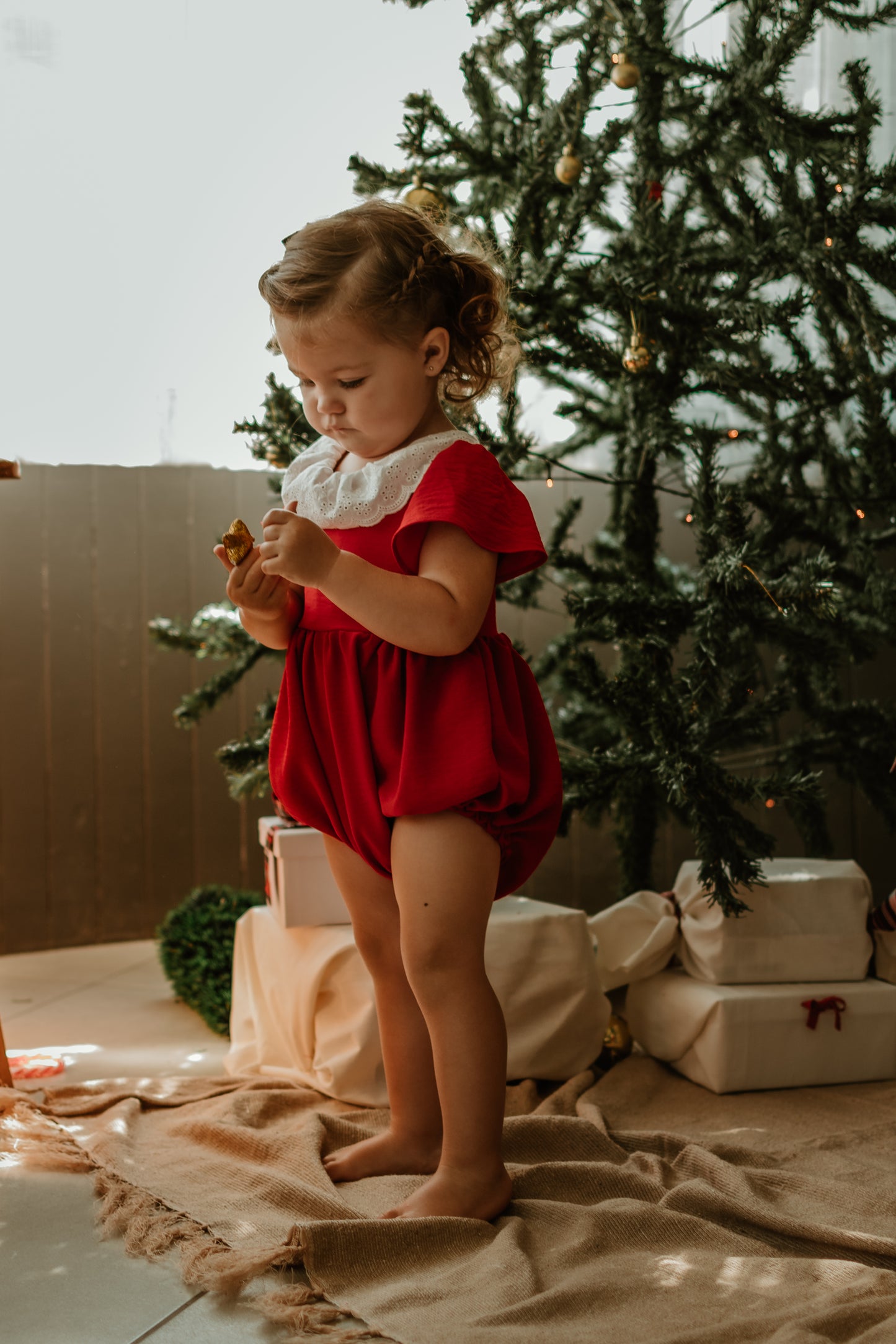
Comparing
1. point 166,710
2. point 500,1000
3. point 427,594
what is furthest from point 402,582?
point 166,710

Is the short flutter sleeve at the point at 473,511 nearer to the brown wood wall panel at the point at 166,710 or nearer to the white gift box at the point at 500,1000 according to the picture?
the white gift box at the point at 500,1000

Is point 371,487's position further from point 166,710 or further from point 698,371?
point 166,710

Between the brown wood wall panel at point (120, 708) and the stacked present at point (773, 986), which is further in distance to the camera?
the brown wood wall panel at point (120, 708)

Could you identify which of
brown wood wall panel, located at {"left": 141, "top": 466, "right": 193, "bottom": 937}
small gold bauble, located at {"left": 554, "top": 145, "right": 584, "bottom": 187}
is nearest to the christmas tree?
small gold bauble, located at {"left": 554, "top": 145, "right": 584, "bottom": 187}

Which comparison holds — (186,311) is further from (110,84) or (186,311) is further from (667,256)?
(667,256)

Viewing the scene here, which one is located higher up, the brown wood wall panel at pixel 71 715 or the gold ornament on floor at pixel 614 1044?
the brown wood wall panel at pixel 71 715

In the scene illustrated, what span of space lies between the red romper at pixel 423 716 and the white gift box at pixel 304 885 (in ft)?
1.43

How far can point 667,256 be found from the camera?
1.58 meters

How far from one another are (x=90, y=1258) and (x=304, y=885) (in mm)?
640

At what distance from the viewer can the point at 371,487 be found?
1.10m

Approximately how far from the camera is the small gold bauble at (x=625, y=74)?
61.4 inches

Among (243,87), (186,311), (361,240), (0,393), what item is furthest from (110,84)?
(361,240)

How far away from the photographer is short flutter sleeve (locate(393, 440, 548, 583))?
1.04 meters

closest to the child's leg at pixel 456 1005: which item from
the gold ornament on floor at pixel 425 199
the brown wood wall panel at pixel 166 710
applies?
the gold ornament on floor at pixel 425 199
